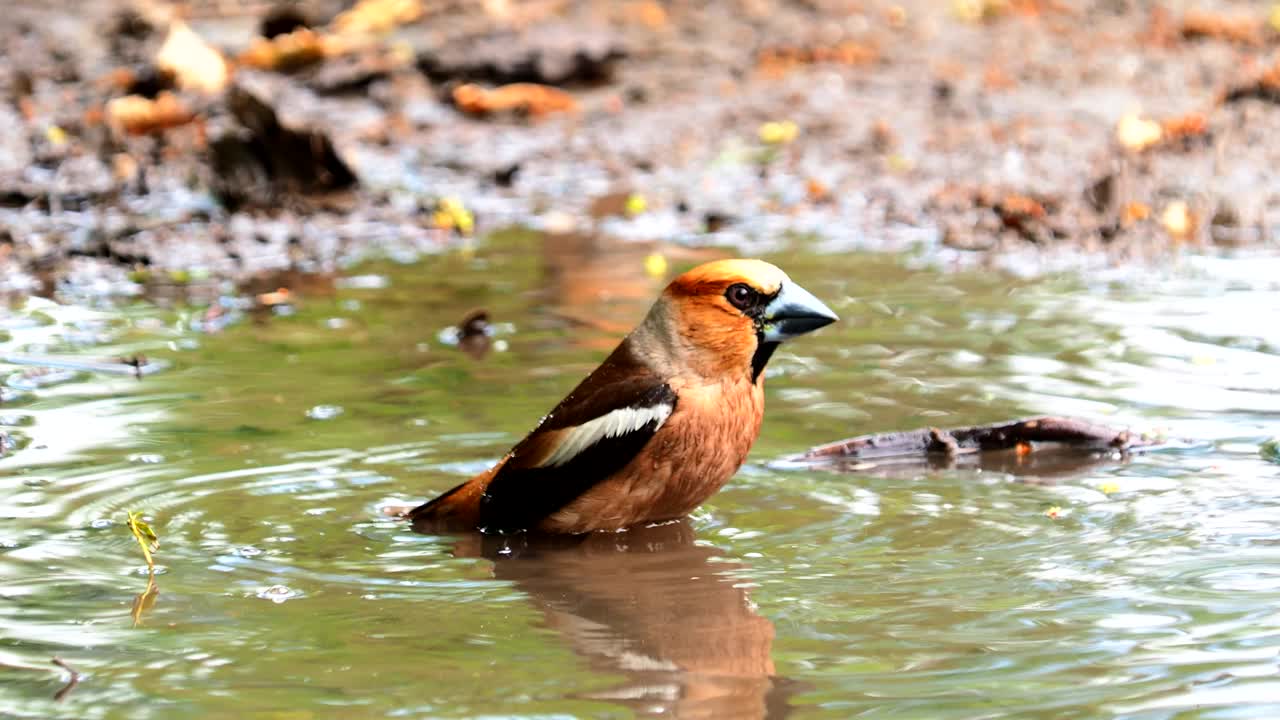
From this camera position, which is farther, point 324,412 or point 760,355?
point 324,412

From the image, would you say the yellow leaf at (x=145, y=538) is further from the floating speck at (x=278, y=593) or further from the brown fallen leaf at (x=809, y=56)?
the brown fallen leaf at (x=809, y=56)

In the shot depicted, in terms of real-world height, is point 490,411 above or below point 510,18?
below

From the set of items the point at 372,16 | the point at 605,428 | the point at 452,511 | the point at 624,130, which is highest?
the point at 372,16

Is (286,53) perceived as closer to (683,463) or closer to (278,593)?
(683,463)

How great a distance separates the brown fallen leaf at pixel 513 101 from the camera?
485 inches

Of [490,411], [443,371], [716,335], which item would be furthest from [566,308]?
[716,335]

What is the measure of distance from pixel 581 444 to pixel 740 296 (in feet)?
1.93

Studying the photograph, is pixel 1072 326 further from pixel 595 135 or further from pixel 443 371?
pixel 595 135

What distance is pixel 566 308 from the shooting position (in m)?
7.80

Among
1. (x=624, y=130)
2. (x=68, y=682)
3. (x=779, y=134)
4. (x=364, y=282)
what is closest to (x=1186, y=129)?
(x=779, y=134)

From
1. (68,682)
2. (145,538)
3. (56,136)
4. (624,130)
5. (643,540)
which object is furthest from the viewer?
(624,130)

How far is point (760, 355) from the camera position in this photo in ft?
16.1

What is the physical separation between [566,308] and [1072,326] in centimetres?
214

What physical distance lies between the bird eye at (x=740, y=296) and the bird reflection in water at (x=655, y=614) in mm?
633
